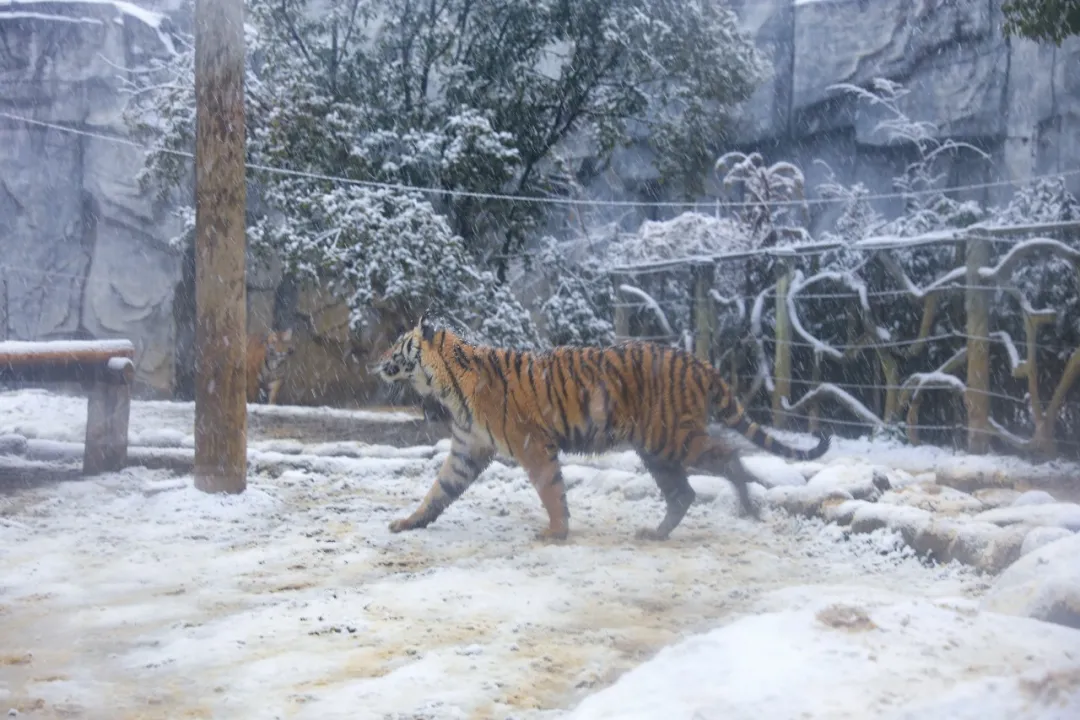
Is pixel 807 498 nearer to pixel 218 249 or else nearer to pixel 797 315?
pixel 218 249

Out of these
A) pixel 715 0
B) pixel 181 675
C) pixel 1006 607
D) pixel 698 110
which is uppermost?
pixel 715 0

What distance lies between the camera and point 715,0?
9.36m

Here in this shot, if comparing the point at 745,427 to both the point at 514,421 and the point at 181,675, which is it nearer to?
the point at 514,421

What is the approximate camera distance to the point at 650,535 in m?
4.20

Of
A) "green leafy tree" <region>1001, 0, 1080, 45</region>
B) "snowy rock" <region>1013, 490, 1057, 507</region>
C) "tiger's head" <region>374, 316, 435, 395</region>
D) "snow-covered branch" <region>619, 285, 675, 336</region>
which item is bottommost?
"snowy rock" <region>1013, 490, 1057, 507</region>

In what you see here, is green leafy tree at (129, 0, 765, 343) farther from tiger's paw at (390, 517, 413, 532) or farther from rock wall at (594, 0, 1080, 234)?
tiger's paw at (390, 517, 413, 532)

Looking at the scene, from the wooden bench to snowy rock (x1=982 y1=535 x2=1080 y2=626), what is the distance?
442 centimetres

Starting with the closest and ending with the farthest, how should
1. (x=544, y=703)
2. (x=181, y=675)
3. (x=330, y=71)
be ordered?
(x=544, y=703)
(x=181, y=675)
(x=330, y=71)

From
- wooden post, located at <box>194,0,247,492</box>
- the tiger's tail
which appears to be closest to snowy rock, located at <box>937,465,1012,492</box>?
the tiger's tail

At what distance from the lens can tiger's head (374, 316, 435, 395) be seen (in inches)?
176

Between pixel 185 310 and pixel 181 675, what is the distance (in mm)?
10273

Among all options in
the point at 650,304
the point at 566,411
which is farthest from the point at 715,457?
the point at 650,304

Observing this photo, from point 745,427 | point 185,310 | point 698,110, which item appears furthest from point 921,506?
point 185,310

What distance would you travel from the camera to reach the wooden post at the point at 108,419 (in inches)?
223
